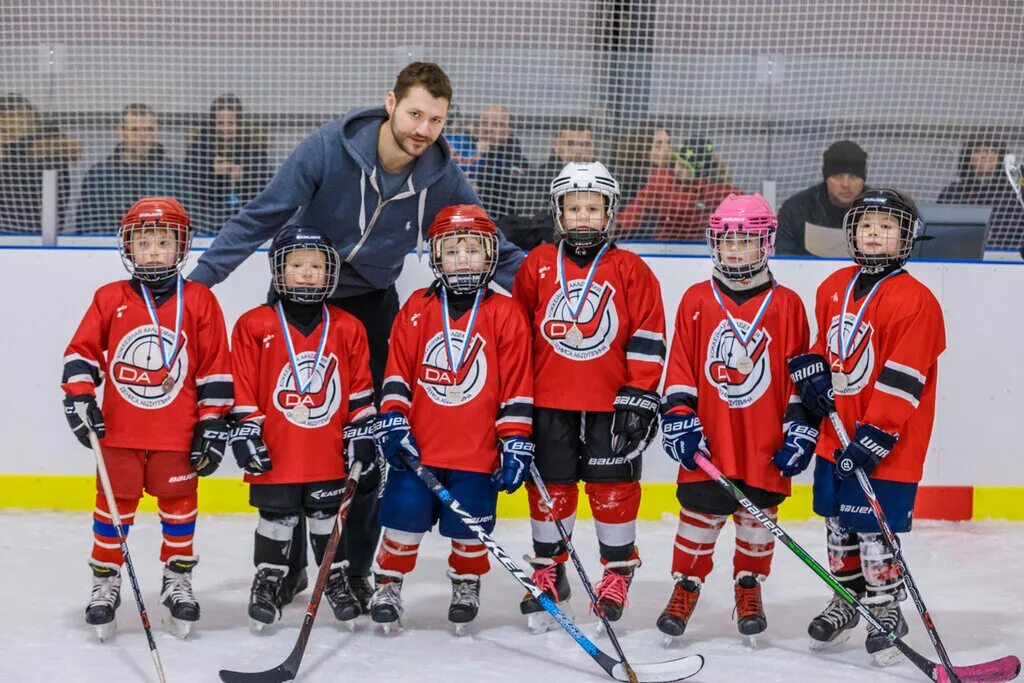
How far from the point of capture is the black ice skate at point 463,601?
2.93 m

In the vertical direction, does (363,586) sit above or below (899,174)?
below

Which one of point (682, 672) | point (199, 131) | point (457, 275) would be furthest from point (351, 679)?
point (199, 131)

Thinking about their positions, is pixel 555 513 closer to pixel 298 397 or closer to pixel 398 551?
pixel 398 551

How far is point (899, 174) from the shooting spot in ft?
15.8

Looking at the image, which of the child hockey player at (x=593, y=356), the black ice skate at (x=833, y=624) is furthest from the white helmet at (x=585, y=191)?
the black ice skate at (x=833, y=624)

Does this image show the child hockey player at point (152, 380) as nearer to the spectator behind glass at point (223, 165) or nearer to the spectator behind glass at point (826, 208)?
the spectator behind glass at point (223, 165)

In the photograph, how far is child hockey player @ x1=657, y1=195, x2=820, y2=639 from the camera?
2.81 m

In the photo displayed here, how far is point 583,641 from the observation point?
266 cm

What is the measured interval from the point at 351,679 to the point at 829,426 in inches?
46.3

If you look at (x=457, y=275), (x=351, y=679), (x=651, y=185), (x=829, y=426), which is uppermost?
(x=651, y=185)

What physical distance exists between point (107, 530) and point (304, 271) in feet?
2.38

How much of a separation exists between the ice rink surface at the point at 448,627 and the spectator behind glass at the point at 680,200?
3.51 ft

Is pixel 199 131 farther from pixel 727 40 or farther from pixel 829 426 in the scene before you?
pixel 829 426

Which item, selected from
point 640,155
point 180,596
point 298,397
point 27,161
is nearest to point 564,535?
point 298,397
